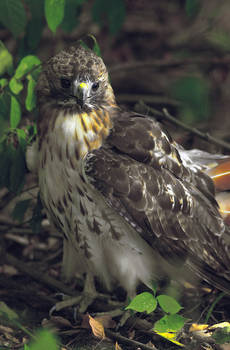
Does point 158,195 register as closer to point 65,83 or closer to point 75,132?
point 75,132

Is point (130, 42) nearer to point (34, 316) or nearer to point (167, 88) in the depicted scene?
point (167, 88)

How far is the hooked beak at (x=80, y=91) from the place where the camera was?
3.20 meters

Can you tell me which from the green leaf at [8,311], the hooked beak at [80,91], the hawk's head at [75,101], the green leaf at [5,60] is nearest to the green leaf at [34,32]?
the green leaf at [5,60]

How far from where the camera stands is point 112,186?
10.6 ft

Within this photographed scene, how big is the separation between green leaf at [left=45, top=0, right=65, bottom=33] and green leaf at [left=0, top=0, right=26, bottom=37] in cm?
23

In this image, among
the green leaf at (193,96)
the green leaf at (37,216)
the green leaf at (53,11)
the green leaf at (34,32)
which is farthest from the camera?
the green leaf at (193,96)

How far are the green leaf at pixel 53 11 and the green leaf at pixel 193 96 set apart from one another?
8.72 ft

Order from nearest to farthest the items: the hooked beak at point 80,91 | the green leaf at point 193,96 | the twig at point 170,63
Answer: the hooked beak at point 80,91
the twig at point 170,63
the green leaf at point 193,96

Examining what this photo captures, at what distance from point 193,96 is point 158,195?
2957 millimetres

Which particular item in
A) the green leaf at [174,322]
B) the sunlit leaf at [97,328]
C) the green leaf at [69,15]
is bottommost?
the sunlit leaf at [97,328]

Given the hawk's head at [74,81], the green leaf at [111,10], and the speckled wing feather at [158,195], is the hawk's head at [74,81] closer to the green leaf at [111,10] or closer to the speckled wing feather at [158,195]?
the speckled wing feather at [158,195]

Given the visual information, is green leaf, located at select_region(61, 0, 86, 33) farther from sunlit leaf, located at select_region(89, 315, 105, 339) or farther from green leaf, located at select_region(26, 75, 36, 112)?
sunlit leaf, located at select_region(89, 315, 105, 339)

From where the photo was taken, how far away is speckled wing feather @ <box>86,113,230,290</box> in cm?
326

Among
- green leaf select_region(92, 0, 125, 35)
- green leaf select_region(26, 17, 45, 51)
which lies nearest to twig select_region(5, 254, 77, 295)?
green leaf select_region(26, 17, 45, 51)
